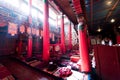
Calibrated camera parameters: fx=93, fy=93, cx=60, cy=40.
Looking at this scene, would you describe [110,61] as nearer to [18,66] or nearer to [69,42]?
[18,66]

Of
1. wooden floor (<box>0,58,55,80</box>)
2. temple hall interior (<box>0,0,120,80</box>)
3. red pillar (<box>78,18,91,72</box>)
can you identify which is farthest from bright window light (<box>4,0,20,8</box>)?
red pillar (<box>78,18,91,72</box>)

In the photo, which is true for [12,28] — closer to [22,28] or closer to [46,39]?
[22,28]

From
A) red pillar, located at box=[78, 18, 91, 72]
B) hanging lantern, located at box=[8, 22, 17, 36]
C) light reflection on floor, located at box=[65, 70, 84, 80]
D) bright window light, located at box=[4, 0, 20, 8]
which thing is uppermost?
bright window light, located at box=[4, 0, 20, 8]

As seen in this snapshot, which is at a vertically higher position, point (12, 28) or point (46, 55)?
point (12, 28)

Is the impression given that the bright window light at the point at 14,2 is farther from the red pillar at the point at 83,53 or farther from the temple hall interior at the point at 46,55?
the red pillar at the point at 83,53

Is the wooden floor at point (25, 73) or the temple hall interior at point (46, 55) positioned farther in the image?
the wooden floor at point (25, 73)

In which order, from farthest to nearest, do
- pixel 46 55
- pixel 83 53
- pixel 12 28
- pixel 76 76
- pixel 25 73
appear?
pixel 46 55 < pixel 12 28 < pixel 83 53 < pixel 76 76 < pixel 25 73

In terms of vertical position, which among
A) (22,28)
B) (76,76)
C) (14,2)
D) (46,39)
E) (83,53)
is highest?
(14,2)

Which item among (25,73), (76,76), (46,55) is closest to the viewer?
(25,73)

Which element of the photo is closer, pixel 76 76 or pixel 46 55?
pixel 76 76

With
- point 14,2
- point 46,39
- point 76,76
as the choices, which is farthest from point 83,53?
point 14,2

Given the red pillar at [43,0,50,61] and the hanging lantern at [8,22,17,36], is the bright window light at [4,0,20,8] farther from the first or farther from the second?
the red pillar at [43,0,50,61]

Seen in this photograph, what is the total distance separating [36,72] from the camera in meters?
4.23

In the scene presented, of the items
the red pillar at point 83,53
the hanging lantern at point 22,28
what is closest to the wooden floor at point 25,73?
the red pillar at point 83,53
